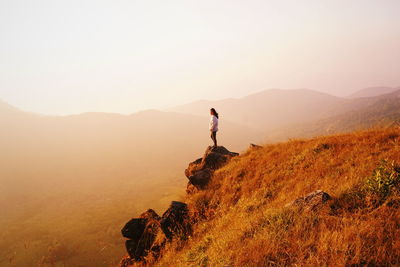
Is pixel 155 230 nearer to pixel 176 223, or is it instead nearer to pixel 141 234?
pixel 141 234

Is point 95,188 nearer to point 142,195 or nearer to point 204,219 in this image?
point 142,195

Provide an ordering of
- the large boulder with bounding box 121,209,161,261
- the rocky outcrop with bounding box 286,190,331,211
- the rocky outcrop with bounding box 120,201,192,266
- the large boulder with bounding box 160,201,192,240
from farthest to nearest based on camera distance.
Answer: the large boulder with bounding box 121,209,161,261, the rocky outcrop with bounding box 120,201,192,266, the large boulder with bounding box 160,201,192,240, the rocky outcrop with bounding box 286,190,331,211

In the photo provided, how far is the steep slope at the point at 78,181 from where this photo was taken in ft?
154

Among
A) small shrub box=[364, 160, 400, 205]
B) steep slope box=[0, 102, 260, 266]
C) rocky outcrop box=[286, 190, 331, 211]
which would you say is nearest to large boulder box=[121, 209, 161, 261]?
steep slope box=[0, 102, 260, 266]

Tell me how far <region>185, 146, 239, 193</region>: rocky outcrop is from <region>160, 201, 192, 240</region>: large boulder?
6.98 ft

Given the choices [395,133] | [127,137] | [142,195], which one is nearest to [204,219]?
[395,133]

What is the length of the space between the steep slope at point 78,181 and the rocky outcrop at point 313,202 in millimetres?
7959

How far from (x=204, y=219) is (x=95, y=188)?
105m

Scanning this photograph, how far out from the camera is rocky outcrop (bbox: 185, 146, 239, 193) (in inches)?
406

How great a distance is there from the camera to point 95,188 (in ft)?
324

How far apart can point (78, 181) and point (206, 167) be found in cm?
11591

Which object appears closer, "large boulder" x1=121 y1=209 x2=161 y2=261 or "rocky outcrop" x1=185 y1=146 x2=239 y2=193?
"large boulder" x1=121 y1=209 x2=161 y2=261

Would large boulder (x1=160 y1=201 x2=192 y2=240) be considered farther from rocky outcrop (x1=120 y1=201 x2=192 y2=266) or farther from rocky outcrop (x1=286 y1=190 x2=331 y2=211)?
rocky outcrop (x1=286 y1=190 x2=331 y2=211)

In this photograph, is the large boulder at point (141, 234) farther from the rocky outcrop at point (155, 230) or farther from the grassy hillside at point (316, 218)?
the grassy hillside at point (316, 218)
